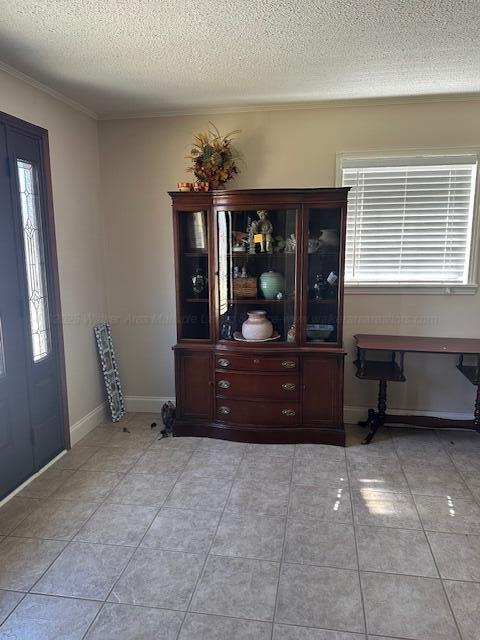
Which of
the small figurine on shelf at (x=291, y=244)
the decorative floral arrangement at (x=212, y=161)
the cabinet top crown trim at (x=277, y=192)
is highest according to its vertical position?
the decorative floral arrangement at (x=212, y=161)

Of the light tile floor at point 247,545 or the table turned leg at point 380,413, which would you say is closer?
the light tile floor at point 247,545

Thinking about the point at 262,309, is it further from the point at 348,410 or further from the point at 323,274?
the point at 348,410

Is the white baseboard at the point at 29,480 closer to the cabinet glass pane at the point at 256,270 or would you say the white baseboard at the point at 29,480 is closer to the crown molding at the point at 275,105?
the cabinet glass pane at the point at 256,270

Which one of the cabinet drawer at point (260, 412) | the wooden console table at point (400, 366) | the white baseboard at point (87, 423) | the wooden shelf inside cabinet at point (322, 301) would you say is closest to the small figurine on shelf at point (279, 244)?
the wooden shelf inside cabinet at point (322, 301)

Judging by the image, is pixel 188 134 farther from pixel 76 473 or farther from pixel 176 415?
pixel 76 473

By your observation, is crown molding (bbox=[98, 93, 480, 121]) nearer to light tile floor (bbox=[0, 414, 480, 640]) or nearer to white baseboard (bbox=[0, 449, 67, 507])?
light tile floor (bbox=[0, 414, 480, 640])

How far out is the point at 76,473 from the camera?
3.04 m

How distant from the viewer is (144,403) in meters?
4.15

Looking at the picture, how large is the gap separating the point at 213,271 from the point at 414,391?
2.01 metres

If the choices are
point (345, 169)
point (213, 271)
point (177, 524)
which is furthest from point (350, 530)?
point (345, 169)

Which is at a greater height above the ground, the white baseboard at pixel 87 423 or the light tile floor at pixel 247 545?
the white baseboard at pixel 87 423

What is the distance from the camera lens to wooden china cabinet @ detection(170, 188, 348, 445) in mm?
3338

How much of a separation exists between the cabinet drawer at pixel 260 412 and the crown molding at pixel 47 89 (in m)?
2.58

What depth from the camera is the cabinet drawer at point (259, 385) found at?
3.42m
